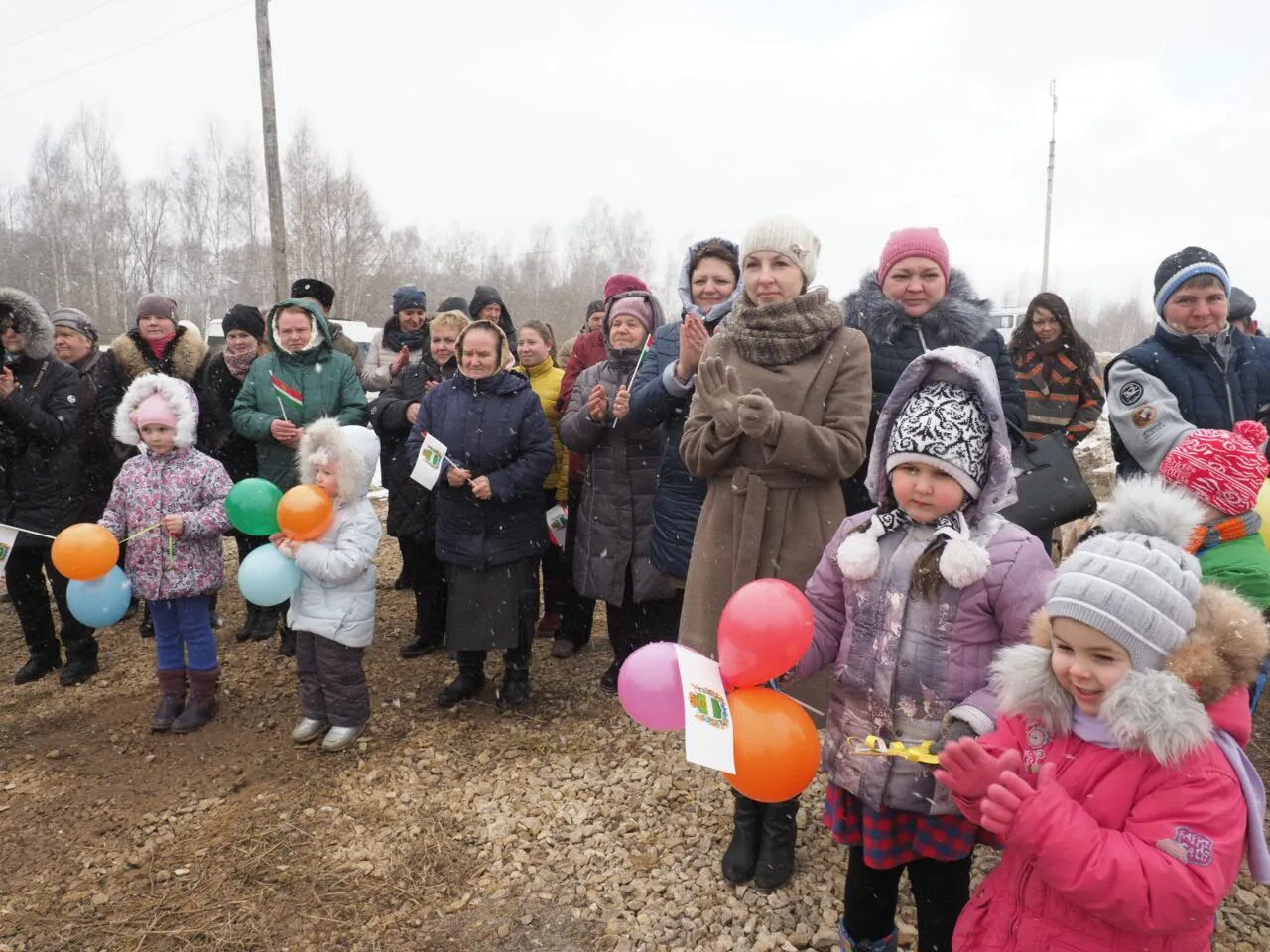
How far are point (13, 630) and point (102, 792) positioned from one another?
2.94 meters

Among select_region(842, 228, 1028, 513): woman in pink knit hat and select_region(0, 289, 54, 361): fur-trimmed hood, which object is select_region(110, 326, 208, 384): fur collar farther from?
select_region(842, 228, 1028, 513): woman in pink knit hat

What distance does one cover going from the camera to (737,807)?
2.96 metres

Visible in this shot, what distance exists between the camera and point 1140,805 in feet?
5.02

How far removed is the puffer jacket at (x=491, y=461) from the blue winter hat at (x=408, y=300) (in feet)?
8.12

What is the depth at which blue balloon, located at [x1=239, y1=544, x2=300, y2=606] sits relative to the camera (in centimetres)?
378

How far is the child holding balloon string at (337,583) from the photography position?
12.6ft

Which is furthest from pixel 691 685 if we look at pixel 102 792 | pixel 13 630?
pixel 13 630

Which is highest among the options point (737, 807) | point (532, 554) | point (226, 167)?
point (226, 167)

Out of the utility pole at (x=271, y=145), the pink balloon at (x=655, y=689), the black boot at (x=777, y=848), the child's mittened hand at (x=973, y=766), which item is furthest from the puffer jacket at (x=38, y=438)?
the utility pole at (x=271, y=145)

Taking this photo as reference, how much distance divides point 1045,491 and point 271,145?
490 inches

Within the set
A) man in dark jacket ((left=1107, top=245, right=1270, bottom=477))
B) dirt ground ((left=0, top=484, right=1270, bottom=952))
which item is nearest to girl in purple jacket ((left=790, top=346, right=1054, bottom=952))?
dirt ground ((left=0, top=484, right=1270, bottom=952))

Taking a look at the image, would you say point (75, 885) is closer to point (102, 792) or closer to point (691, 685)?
point (102, 792)

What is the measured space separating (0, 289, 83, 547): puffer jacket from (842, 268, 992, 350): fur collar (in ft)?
15.5

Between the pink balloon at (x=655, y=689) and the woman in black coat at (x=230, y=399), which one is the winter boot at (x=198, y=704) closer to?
the woman in black coat at (x=230, y=399)
